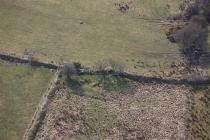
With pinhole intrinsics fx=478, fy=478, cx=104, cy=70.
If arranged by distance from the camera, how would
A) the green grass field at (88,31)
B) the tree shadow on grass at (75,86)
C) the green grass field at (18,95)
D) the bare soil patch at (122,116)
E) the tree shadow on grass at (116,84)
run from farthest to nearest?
the green grass field at (88,31), the tree shadow on grass at (116,84), the tree shadow on grass at (75,86), the bare soil patch at (122,116), the green grass field at (18,95)

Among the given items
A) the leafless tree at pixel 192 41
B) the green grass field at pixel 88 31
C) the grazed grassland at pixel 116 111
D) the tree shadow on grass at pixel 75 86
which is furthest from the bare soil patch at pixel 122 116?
the leafless tree at pixel 192 41

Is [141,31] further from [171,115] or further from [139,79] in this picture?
[171,115]

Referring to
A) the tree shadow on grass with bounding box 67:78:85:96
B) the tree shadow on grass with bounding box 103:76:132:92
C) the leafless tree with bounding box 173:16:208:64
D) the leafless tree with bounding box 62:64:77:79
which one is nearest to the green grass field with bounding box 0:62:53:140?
the leafless tree with bounding box 62:64:77:79

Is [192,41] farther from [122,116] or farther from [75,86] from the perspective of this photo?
[75,86]

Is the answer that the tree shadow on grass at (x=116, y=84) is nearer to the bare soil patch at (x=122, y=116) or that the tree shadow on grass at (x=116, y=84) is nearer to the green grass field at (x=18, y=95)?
the bare soil patch at (x=122, y=116)

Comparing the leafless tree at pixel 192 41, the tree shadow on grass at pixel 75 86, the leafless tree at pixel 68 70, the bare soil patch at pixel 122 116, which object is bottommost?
the bare soil patch at pixel 122 116

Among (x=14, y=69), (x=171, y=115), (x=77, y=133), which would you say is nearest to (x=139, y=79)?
(x=171, y=115)

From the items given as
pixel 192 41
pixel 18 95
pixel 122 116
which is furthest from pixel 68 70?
pixel 192 41
